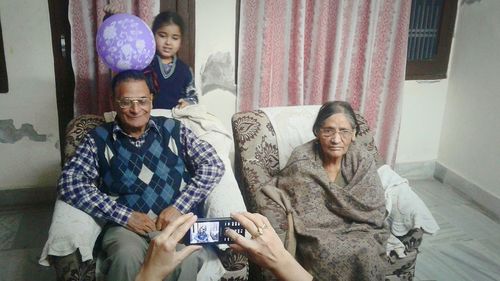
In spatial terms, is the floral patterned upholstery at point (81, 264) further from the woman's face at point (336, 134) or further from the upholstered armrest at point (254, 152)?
the woman's face at point (336, 134)

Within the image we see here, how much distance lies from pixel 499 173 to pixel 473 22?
3.33 ft

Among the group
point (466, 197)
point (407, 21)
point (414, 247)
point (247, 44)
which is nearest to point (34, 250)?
point (247, 44)

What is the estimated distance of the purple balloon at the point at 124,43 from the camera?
1917mm

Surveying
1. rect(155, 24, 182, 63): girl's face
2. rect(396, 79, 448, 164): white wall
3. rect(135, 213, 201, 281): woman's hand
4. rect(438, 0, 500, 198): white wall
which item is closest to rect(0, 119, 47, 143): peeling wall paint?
rect(155, 24, 182, 63): girl's face

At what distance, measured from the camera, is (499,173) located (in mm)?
2785

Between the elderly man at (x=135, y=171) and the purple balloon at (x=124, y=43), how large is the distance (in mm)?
137

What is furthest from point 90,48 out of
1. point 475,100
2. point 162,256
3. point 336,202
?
point 475,100

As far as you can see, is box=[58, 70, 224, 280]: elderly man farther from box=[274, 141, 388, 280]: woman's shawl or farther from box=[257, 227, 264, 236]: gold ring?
box=[257, 227, 264, 236]: gold ring

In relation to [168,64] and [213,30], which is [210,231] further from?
[213,30]

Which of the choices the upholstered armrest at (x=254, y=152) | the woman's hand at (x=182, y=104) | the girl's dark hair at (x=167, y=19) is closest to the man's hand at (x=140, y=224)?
the upholstered armrest at (x=254, y=152)

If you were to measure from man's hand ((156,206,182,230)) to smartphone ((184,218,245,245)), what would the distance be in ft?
1.89

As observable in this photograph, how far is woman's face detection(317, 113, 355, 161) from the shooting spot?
1905 mm

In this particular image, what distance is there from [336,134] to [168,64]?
994 mm

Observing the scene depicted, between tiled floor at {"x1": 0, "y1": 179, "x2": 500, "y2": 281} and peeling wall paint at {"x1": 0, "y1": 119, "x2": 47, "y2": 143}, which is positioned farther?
peeling wall paint at {"x1": 0, "y1": 119, "x2": 47, "y2": 143}
